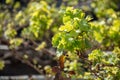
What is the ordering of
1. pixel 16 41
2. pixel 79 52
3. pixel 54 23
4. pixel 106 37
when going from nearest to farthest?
pixel 79 52 < pixel 106 37 < pixel 16 41 < pixel 54 23

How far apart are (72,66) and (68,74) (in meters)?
0.46

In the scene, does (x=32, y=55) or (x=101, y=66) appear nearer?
(x=101, y=66)

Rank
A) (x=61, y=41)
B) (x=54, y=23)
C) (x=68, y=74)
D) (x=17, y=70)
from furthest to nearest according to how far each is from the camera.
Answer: (x=17, y=70) < (x=54, y=23) < (x=68, y=74) < (x=61, y=41)

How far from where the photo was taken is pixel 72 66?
3.29 meters

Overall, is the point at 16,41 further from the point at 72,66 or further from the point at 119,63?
the point at 119,63

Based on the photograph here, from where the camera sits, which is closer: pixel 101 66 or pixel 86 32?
pixel 86 32

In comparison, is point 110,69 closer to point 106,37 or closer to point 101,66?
point 101,66

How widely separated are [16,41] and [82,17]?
6.93 feet

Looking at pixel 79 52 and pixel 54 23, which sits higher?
pixel 54 23

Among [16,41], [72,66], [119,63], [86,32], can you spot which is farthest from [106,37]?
[86,32]

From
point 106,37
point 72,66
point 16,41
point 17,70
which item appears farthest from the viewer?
point 17,70

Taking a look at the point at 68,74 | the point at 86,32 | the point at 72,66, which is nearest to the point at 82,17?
the point at 86,32

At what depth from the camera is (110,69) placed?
8.44 ft

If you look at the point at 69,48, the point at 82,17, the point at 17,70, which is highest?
the point at 82,17
